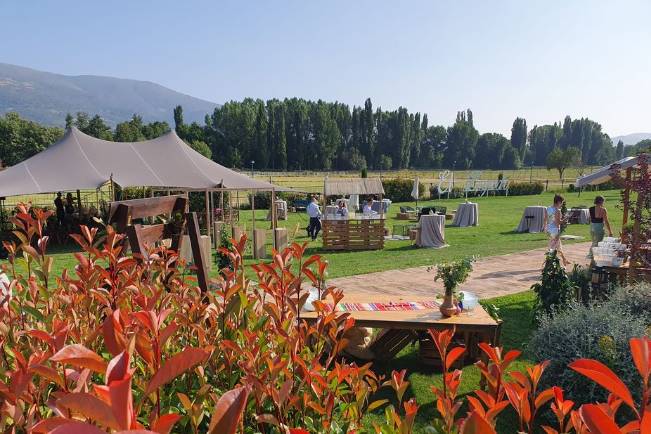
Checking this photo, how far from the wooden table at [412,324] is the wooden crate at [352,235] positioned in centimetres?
809

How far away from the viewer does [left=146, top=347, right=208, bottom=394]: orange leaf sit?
0.59 meters

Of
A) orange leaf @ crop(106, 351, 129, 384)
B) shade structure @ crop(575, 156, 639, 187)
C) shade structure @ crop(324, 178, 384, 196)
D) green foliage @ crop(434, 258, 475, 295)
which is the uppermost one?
shade structure @ crop(575, 156, 639, 187)

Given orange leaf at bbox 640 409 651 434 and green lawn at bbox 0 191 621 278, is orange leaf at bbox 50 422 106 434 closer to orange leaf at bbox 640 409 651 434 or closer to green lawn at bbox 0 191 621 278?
orange leaf at bbox 640 409 651 434

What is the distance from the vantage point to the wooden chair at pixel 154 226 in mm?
2410

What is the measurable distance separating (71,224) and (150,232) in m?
13.7

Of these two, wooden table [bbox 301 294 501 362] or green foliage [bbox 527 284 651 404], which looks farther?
wooden table [bbox 301 294 501 362]

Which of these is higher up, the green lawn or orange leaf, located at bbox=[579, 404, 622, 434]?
orange leaf, located at bbox=[579, 404, 622, 434]

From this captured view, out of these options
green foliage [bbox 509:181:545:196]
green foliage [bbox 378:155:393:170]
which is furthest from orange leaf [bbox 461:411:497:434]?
green foliage [bbox 378:155:393:170]

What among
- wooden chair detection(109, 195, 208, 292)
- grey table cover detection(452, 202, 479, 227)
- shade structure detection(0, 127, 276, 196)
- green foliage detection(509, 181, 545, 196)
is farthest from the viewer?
green foliage detection(509, 181, 545, 196)

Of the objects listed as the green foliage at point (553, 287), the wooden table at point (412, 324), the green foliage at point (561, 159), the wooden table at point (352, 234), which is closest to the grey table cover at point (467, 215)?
the wooden table at point (352, 234)

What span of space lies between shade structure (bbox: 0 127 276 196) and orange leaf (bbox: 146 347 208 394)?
12.8 metres

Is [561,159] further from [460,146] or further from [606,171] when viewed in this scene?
[606,171]

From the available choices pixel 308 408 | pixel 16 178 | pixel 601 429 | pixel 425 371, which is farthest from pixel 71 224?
pixel 601 429

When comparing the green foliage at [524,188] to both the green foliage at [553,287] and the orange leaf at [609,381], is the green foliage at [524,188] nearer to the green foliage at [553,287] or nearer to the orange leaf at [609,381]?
the green foliage at [553,287]
